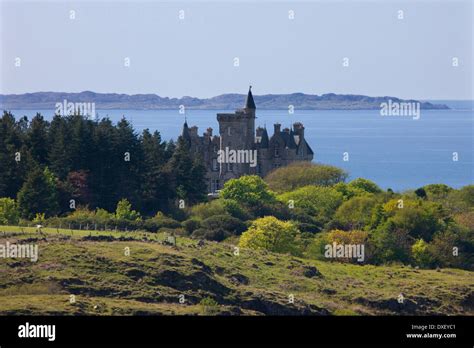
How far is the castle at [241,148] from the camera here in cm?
11981

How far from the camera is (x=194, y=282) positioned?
65.8 m

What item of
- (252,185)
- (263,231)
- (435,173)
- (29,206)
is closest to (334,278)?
(263,231)

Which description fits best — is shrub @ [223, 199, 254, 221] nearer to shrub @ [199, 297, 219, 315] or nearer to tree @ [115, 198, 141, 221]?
tree @ [115, 198, 141, 221]

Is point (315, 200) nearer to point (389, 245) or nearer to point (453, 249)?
point (389, 245)

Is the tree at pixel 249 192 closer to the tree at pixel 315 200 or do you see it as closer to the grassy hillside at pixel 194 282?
the tree at pixel 315 200

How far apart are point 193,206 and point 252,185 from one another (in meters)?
5.96

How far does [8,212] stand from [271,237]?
14.9m

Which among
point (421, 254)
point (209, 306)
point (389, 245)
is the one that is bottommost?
point (421, 254)

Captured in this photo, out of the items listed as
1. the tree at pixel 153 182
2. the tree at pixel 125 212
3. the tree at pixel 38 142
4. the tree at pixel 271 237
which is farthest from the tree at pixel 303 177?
the tree at pixel 271 237

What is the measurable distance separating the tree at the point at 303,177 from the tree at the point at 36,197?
87.4 ft

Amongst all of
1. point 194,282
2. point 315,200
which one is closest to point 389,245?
point 315,200
